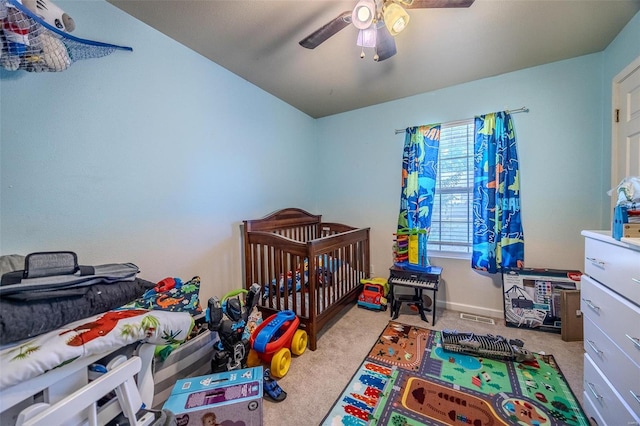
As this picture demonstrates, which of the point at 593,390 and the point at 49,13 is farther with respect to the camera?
the point at 593,390

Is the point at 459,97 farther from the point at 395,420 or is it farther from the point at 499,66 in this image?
the point at 395,420

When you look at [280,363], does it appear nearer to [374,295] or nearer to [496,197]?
[374,295]

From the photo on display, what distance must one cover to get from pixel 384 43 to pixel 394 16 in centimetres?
25

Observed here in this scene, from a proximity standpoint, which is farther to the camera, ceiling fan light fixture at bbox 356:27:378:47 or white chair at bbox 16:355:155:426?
ceiling fan light fixture at bbox 356:27:378:47

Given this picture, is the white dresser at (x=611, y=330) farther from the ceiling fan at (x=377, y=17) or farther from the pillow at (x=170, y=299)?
the pillow at (x=170, y=299)

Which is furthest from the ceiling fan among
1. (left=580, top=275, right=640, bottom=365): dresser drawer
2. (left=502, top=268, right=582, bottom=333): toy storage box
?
(left=502, top=268, right=582, bottom=333): toy storage box

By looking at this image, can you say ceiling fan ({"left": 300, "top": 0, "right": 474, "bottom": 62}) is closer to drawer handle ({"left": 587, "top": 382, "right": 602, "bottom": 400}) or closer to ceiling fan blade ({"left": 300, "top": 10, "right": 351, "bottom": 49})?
ceiling fan blade ({"left": 300, "top": 10, "right": 351, "bottom": 49})

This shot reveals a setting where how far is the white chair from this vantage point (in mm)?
673

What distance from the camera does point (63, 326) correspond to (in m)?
0.88

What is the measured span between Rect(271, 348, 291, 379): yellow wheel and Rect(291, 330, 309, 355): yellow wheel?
14 cm

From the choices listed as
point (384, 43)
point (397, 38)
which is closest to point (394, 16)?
point (384, 43)

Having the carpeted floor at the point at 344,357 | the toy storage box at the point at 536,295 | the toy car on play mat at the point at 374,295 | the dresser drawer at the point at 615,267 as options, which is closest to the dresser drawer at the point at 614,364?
the dresser drawer at the point at 615,267

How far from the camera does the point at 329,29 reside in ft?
4.49

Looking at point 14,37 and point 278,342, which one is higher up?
point 14,37
